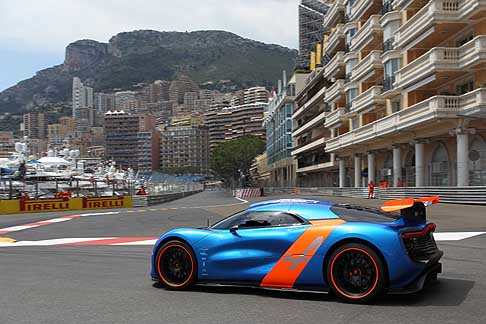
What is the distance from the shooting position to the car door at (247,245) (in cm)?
754

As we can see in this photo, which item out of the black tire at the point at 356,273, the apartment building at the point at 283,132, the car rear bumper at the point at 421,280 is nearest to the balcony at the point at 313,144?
the apartment building at the point at 283,132

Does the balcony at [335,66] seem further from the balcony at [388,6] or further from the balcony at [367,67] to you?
the balcony at [388,6]

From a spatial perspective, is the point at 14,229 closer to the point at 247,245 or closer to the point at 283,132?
the point at 247,245

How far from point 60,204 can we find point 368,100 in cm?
2616

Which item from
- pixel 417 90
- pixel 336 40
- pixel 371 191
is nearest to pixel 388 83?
pixel 417 90

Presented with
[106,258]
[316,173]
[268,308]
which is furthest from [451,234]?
[316,173]

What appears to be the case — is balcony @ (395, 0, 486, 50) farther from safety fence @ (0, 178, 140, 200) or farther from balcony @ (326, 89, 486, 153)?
safety fence @ (0, 178, 140, 200)

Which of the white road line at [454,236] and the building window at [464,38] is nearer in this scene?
the white road line at [454,236]

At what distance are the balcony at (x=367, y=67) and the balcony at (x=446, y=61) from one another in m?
9.04

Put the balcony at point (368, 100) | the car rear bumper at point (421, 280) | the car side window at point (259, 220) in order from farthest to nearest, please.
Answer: the balcony at point (368, 100)
the car side window at point (259, 220)
the car rear bumper at point (421, 280)

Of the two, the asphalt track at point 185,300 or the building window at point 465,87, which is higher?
the building window at point 465,87

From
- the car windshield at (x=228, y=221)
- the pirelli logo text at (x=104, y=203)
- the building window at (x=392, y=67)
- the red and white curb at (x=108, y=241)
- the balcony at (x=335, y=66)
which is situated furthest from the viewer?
the balcony at (x=335, y=66)

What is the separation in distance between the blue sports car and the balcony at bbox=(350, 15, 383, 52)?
4301 cm

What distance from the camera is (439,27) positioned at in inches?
1385
